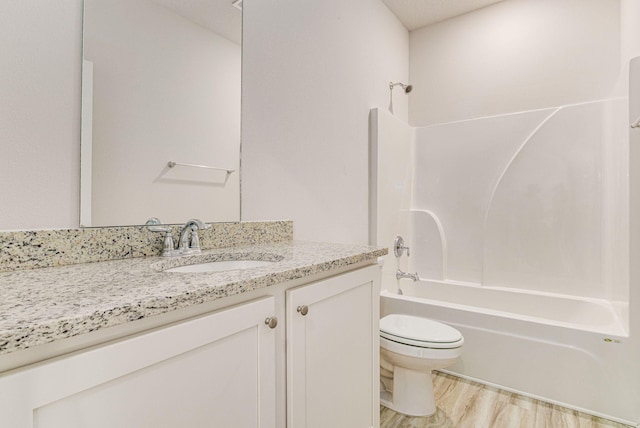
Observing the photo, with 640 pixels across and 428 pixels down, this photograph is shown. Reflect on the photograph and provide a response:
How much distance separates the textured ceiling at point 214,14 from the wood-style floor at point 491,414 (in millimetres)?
1995

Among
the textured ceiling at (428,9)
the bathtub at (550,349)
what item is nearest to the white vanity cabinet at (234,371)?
the bathtub at (550,349)

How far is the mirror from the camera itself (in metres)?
1.01

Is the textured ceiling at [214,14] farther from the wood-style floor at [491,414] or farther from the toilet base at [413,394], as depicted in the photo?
the wood-style floor at [491,414]

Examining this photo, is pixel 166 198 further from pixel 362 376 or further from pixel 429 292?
pixel 429 292

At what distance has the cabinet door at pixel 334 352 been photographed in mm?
916

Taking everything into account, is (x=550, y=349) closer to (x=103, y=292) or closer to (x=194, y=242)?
(x=194, y=242)

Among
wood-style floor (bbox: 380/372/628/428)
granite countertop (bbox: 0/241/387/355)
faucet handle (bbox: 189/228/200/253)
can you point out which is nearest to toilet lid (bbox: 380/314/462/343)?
wood-style floor (bbox: 380/372/628/428)

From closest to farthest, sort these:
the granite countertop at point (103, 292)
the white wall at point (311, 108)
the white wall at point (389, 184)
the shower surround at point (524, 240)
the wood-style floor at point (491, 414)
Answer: the granite countertop at point (103, 292)
the white wall at point (311, 108)
the wood-style floor at point (491, 414)
the shower surround at point (524, 240)
the white wall at point (389, 184)

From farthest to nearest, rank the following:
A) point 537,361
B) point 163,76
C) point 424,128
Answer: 1. point 424,128
2. point 537,361
3. point 163,76

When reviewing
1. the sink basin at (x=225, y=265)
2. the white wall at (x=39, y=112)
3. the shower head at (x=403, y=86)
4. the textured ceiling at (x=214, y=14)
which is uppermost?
the shower head at (x=403, y=86)

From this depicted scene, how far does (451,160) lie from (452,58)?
0.91 metres

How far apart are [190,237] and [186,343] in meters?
0.62

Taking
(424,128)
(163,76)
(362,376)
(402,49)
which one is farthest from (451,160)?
(163,76)

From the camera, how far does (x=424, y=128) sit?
2898mm
